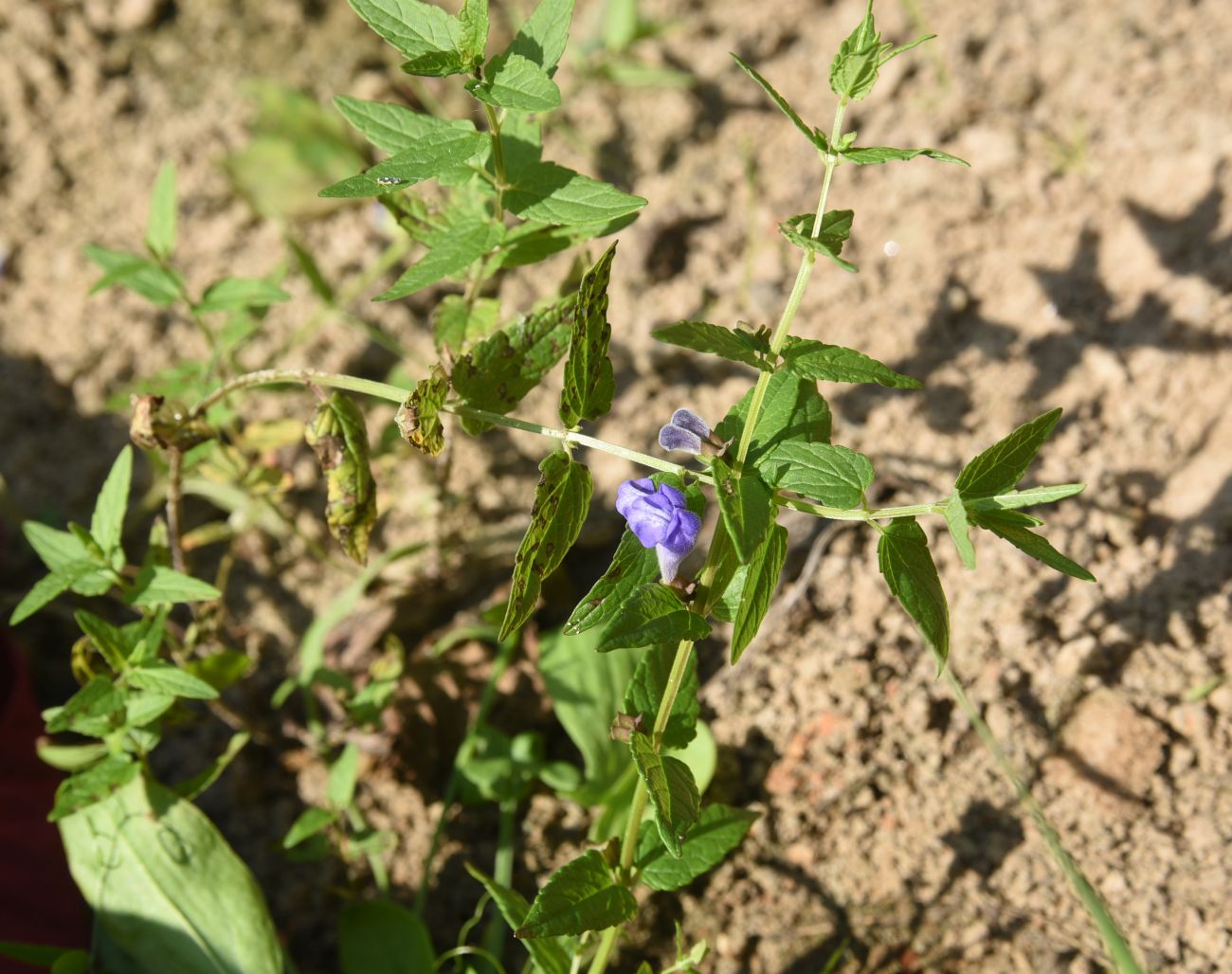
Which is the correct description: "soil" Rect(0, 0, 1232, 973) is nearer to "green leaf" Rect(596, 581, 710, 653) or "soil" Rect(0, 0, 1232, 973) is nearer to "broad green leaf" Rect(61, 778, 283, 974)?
"broad green leaf" Rect(61, 778, 283, 974)

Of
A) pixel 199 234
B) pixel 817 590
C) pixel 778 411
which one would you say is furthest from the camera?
pixel 199 234

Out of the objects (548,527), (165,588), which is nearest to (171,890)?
(165,588)

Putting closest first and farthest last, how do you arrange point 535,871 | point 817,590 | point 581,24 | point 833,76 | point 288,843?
point 833,76
point 288,843
point 535,871
point 817,590
point 581,24

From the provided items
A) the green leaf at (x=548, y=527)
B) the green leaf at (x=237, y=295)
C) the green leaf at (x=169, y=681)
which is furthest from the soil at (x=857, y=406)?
the green leaf at (x=548, y=527)

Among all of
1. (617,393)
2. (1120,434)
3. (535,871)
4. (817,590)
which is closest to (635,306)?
(617,393)

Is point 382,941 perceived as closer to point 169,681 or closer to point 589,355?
point 169,681

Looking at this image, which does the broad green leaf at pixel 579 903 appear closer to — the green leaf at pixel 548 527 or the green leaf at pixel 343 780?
the green leaf at pixel 548 527

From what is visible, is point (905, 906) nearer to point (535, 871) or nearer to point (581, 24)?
point (535, 871)
